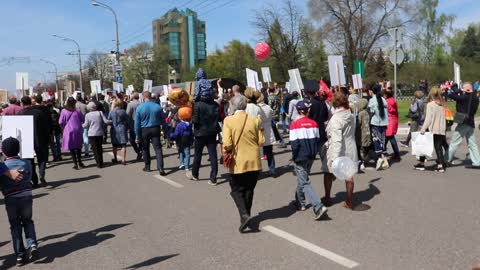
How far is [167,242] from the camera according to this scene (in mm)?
5387

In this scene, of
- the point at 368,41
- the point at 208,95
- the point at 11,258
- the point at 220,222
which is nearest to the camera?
the point at 11,258

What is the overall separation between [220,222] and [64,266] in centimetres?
211

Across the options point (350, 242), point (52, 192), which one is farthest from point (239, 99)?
point (52, 192)

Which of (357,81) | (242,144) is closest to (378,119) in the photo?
(242,144)

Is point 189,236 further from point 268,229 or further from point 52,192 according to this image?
point 52,192

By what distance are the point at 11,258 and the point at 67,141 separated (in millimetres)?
6275

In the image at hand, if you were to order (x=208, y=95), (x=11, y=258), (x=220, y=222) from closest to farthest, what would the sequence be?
1. (x=11, y=258)
2. (x=220, y=222)
3. (x=208, y=95)

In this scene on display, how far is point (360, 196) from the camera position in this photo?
7270mm

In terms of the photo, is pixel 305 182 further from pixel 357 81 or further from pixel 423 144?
pixel 357 81

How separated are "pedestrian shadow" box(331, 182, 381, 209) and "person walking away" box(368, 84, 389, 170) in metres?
2.09

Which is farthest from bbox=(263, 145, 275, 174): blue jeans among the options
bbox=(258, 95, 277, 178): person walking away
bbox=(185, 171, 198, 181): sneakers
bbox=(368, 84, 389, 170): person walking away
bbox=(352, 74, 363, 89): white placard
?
bbox=(352, 74, 363, 89): white placard

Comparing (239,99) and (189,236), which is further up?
(239,99)

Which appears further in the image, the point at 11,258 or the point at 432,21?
the point at 432,21

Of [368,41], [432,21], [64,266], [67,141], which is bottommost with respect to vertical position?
[64,266]
